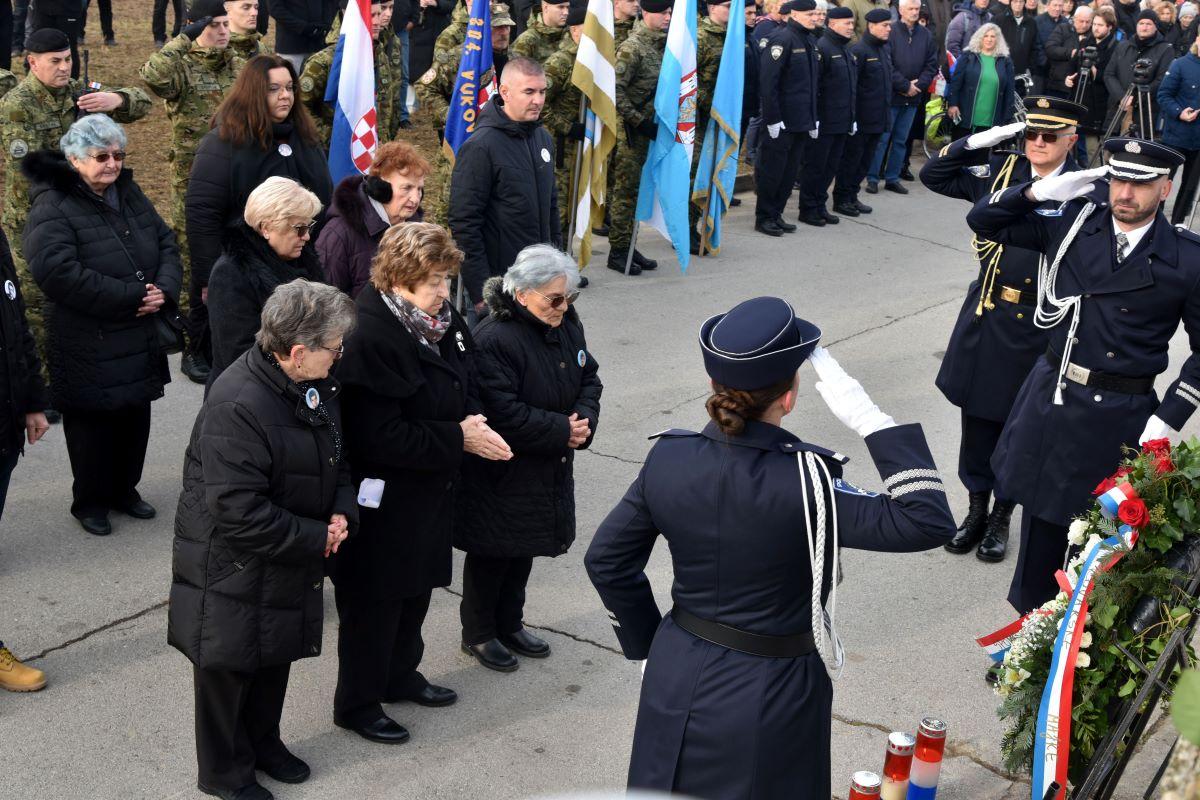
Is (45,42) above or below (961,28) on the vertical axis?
above

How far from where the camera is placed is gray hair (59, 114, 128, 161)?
219 inches

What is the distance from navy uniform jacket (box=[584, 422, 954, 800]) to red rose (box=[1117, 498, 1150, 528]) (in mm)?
1086

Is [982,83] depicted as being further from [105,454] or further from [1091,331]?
[105,454]

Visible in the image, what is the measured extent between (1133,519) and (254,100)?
445 cm

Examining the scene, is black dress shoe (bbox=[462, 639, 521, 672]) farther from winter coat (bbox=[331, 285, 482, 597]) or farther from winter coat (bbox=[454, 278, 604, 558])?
winter coat (bbox=[331, 285, 482, 597])

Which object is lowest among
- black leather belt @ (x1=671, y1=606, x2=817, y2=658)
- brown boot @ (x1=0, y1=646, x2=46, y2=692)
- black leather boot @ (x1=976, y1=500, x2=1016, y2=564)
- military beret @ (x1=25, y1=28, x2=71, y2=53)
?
brown boot @ (x1=0, y1=646, x2=46, y2=692)

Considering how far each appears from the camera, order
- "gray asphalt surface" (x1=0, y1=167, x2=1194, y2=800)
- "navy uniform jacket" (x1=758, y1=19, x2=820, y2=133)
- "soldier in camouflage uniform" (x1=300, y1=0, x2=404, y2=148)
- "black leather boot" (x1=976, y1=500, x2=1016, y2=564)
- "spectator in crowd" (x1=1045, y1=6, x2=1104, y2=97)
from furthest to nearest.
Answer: "spectator in crowd" (x1=1045, y1=6, x2=1104, y2=97)
"navy uniform jacket" (x1=758, y1=19, x2=820, y2=133)
"soldier in camouflage uniform" (x1=300, y1=0, x2=404, y2=148)
"black leather boot" (x1=976, y1=500, x2=1016, y2=564)
"gray asphalt surface" (x1=0, y1=167, x2=1194, y2=800)

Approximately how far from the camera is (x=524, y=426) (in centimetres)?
473

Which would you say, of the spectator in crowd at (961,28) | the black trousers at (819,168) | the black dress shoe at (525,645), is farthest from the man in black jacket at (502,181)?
the spectator in crowd at (961,28)

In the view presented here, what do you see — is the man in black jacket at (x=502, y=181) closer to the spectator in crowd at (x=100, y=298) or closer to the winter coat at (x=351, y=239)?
the winter coat at (x=351, y=239)

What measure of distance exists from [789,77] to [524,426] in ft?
24.0

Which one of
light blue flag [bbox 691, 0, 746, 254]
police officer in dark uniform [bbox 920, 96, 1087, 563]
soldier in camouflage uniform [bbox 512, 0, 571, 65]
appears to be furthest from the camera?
light blue flag [bbox 691, 0, 746, 254]

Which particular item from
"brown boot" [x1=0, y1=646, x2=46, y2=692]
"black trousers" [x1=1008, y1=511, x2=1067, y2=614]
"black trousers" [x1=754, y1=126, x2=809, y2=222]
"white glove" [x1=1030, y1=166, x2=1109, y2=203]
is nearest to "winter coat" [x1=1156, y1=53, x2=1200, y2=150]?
"black trousers" [x1=754, y1=126, x2=809, y2=222]

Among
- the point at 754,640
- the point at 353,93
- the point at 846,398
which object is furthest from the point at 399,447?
the point at 353,93
